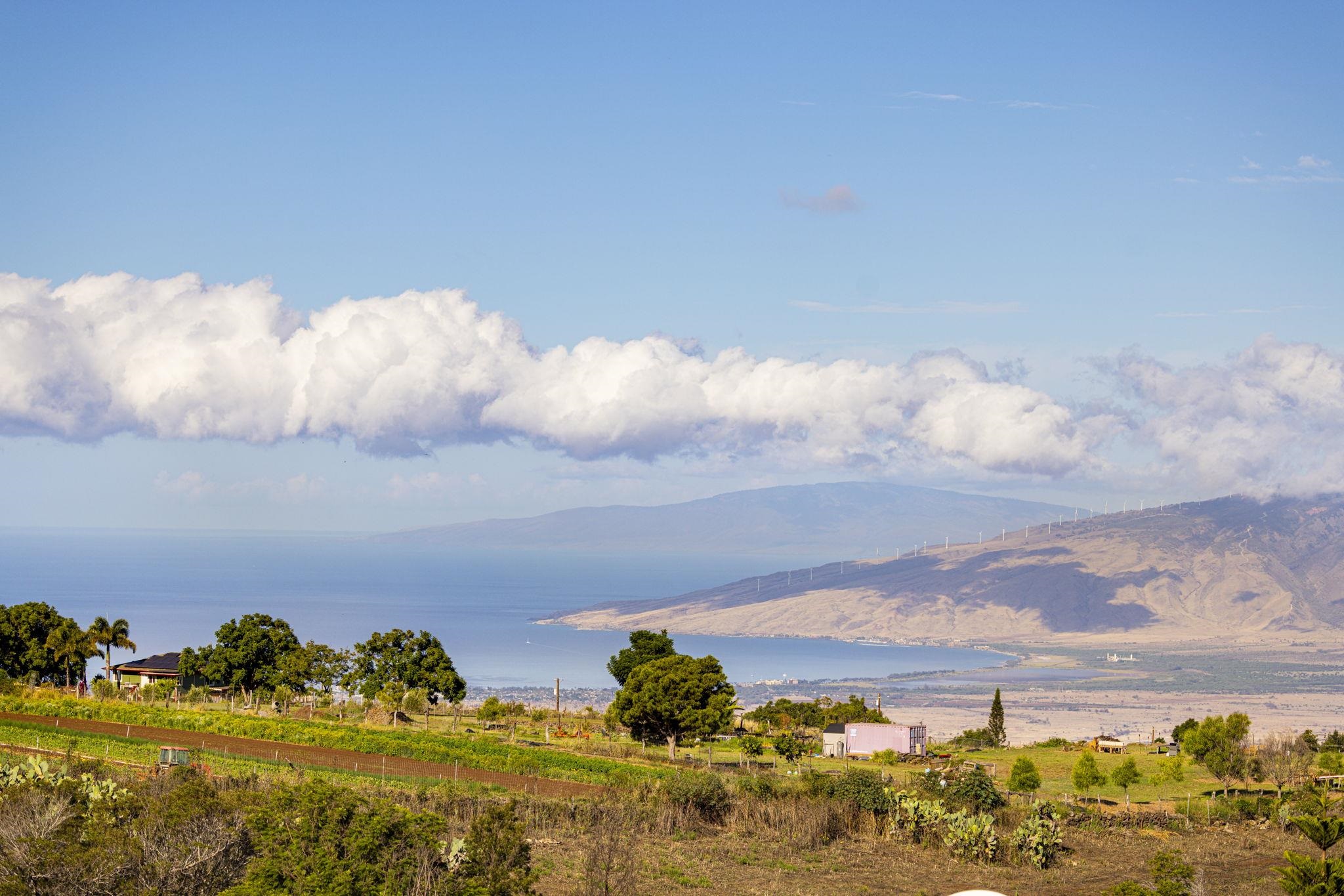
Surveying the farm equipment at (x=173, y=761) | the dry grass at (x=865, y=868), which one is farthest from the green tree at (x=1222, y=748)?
the farm equipment at (x=173, y=761)

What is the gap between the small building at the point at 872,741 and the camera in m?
55.0

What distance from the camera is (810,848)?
28672mm

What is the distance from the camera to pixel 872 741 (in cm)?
Answer: 5550

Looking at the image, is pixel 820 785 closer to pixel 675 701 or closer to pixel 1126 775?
pixel 675 701

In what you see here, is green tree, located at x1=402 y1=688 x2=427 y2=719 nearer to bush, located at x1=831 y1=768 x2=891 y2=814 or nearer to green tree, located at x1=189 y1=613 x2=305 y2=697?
green tree, located at x1=189 y1=613 x2=305 y2=697

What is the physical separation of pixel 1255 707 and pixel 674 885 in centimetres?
16951

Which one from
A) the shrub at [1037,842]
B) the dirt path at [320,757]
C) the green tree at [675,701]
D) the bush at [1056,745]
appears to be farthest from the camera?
the bush at [1056,745]

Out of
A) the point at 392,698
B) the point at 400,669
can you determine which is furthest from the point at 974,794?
the point at 400,669

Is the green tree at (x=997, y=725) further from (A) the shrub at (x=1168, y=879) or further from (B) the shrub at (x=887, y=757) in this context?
(A) the shrub at (x=1168, y=879)

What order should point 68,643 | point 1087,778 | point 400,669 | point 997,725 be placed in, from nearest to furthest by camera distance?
point 1087,778, point 400,669, point 68,643, point 997,725

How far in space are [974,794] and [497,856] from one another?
1781cm

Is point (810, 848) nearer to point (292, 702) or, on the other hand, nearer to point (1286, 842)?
point (1286, 842)

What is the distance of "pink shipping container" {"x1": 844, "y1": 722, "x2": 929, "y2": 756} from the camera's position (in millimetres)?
55031

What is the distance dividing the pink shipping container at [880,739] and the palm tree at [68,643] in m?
33.5
